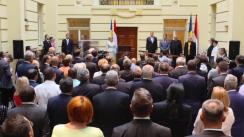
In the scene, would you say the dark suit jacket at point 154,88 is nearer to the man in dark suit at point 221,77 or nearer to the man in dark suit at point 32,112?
the man in dark suit at point 221,77

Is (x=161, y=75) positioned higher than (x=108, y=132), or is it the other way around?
(x=161, y=75)

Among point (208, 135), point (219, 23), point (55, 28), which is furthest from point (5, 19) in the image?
point (208, 135)

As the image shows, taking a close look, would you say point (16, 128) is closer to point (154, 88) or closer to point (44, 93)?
point (44, 93)

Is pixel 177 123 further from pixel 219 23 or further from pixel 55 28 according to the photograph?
pixel 55 28

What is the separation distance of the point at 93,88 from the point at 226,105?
2581mm

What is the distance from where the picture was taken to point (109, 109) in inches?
261

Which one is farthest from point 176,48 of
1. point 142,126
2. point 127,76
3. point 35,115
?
point 142,126

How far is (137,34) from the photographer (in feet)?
80.8

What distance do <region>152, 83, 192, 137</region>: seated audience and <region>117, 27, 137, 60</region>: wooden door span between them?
1826 centimetres

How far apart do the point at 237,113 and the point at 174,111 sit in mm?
1040

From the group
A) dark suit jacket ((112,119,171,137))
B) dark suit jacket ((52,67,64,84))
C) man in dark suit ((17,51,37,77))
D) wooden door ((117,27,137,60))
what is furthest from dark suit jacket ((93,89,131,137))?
wooden door ((117,27,137,60))

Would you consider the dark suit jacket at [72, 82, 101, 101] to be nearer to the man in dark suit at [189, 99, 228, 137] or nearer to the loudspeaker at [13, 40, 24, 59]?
the man in dark suit at [189, 99, 228, 137]

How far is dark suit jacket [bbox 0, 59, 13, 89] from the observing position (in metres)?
11.6

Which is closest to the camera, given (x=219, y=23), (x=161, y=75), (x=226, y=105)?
(x=226, y=105)
